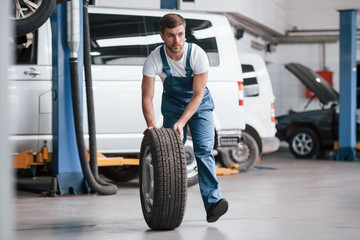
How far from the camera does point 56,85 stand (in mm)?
7094

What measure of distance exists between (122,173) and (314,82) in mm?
5872

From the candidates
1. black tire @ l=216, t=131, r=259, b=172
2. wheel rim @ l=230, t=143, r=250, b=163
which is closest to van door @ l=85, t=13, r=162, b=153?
black tire @ l=216, t=131, r=259, b=172

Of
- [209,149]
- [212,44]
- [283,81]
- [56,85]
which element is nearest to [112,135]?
[56,85]

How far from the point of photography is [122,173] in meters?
8.75

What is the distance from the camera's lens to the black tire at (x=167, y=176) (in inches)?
177

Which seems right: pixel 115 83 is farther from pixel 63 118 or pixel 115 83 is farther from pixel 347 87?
pixel 347 87

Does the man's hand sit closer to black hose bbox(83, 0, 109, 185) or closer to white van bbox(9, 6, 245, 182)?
black hose bbox(83, 0, 109, 185)

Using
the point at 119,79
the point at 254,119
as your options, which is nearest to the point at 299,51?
the point at 254,119

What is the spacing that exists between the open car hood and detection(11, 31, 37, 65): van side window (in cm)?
716

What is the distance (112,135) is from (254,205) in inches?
84.8

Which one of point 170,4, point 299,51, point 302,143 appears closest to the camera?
point 170,4

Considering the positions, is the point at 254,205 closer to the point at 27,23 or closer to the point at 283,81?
the point at 27,23

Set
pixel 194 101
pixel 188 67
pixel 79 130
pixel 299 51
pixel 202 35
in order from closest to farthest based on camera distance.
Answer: pixel 194 101 < pixel 188 67 < pixel 79 130 < pixel 202 35 < pixel 299 51

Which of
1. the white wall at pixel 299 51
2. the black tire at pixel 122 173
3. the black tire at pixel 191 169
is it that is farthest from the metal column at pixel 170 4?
the white wall at pixel 299 51
